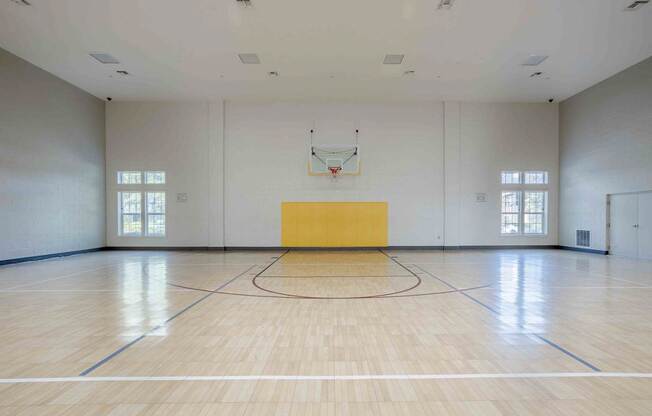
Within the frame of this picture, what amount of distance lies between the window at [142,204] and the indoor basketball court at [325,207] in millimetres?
89

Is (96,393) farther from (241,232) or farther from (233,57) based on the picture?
(241,232)

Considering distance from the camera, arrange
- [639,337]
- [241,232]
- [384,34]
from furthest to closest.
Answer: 1. [241,232]
2. [384,34]
3. [639,337]

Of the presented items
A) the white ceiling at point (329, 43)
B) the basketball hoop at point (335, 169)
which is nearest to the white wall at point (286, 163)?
the basketball hoop at point (335, 169)

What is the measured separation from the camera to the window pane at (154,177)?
1477 cm

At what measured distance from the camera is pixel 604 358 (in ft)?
11.3

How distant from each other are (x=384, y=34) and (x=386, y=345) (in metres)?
7.96

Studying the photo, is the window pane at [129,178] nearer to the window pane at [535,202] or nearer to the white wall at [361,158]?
the white wall at [361,158]

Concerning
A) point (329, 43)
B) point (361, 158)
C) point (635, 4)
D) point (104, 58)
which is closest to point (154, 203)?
point (104, 58)

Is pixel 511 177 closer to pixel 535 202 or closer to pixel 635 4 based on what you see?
pixel 535 202

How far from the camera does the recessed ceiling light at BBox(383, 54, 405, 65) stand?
1053 cm

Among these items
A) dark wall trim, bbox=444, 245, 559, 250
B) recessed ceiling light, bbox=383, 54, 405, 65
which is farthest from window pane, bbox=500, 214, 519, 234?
recessed ceiling light, bbox=383, 54, 405, 65

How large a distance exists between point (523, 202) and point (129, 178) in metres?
15.8

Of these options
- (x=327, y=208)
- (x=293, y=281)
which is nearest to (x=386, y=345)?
(x=293, y=281)

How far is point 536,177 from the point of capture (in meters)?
15.0
